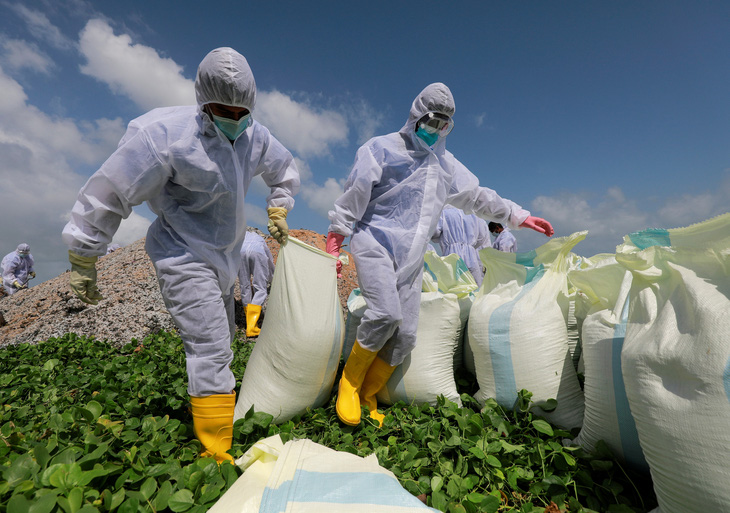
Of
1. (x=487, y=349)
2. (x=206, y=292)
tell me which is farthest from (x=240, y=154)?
(x=487, y=349)

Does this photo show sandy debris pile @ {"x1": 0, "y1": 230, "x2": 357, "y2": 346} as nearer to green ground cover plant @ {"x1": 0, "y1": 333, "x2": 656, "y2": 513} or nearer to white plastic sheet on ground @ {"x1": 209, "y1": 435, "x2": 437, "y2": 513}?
green ground cover plant @ {"x1": 0, "y1": 333, "x2": 656, "y2": 513}

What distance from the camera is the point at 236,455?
149cm

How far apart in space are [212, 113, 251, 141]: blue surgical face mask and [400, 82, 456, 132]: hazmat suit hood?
0.90m

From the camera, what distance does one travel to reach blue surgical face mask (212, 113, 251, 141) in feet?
5.07

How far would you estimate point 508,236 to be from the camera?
5961mm

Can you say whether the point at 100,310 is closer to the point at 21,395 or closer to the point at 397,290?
the point at 21,395

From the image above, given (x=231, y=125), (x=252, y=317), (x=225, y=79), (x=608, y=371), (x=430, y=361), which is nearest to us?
(x=608, y=371)

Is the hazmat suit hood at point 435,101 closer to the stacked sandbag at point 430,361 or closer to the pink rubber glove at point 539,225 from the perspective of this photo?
the pink rubber glove at point 539,225

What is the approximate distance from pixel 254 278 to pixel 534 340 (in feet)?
11.8

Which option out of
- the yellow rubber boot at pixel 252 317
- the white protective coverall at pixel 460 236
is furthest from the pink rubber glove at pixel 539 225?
the yellow rubber boot at pixel 252 317

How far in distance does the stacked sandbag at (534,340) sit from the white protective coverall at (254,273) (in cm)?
320

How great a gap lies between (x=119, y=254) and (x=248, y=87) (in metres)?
5.58

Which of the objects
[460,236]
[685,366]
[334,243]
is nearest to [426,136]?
[334,243]

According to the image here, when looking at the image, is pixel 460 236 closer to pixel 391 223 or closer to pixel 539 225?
pixel 539 225
